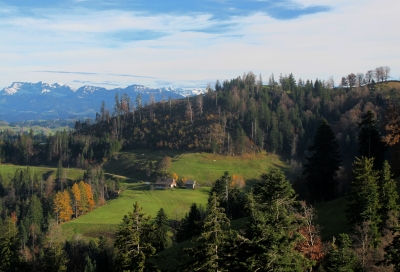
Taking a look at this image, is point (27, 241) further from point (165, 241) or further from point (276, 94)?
point (276, 94)

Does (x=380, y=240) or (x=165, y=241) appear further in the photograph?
(x=165, y=241)

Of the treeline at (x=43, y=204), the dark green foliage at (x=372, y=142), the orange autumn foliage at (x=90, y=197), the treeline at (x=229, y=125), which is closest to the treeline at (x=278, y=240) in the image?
the dark green foliage at (x=372, y=142)

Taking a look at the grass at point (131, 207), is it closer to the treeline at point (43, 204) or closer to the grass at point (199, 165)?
the treeline at point (43, 204)

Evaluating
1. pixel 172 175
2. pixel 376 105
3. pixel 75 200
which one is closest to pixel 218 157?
pixel 172 175

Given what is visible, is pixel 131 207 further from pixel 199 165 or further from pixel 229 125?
pixel 229 125

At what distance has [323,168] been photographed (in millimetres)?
54688

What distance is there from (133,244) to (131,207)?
67428mm

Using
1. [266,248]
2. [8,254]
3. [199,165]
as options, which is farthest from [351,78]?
[266,248]

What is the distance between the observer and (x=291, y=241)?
20750 millimetres

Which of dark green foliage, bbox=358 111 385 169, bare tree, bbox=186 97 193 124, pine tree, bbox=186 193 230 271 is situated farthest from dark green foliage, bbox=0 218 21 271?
bare tree, bbox=186 97 193 124

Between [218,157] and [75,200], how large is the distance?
55115 mm

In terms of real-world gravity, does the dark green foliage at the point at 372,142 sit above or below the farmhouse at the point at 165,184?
above

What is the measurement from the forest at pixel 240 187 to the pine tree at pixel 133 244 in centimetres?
9

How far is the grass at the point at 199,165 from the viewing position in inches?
4739
